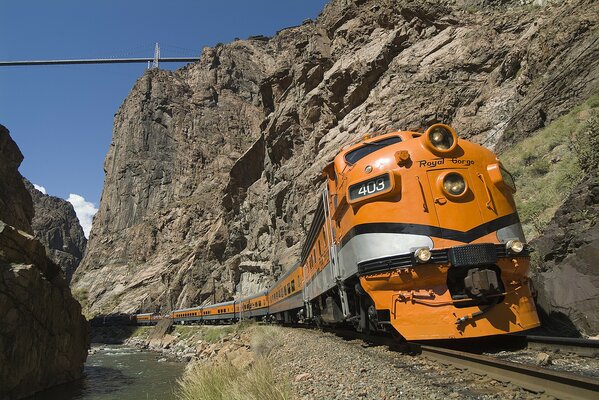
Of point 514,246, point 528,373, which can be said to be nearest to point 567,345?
point 514,246

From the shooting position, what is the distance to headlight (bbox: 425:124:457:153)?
22.4 feet

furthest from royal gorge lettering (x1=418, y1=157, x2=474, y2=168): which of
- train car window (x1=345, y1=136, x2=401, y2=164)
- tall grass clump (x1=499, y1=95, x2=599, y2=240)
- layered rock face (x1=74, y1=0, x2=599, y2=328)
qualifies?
layered rock face (x1=74, y1=0, x2=599, y2=328)

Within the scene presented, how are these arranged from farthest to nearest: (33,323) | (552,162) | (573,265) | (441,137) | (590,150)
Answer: (33,323)
(552,162)
(590,150)
(573,265)
(441,137)

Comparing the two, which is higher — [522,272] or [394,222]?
[394,222]

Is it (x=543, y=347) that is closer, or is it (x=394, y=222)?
(x=543, y=347)

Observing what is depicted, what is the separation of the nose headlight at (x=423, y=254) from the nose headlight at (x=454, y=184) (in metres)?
1.15

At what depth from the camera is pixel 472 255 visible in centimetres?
580

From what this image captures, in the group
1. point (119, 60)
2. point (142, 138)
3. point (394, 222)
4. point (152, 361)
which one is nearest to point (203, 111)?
point (142, 138)

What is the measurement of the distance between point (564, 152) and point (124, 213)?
116 m

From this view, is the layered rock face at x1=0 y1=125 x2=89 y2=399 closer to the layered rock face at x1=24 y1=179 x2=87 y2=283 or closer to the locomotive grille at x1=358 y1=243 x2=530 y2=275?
the locomotive grille at x1=358 y1=243 x2=530 y2=275

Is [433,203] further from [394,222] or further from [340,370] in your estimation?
[340,370]

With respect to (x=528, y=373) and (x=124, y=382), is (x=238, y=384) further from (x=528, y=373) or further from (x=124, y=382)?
(x=124, y=382)

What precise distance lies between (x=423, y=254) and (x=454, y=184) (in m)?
1.48

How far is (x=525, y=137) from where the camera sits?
19.0m
